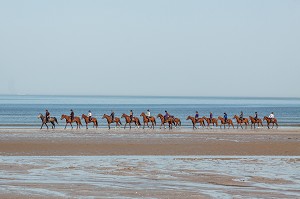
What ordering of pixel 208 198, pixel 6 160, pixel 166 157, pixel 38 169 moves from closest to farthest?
pixel 208 198
pixel 38 169
pixel 6 160
pixel 166 157

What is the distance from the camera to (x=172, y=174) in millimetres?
17781

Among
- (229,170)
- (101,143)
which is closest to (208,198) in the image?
(229,170)

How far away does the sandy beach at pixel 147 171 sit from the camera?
47.0 feet

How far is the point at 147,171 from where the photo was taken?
60.6ft

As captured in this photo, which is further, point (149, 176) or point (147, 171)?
point (147, 171)

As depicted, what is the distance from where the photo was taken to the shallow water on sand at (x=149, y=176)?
562 inches

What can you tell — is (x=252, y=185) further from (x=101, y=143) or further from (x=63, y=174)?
(x=101, y=143)

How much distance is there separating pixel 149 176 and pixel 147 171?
1220mm

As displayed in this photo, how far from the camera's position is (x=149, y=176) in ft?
56.6

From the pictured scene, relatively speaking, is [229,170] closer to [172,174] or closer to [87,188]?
[172,174]

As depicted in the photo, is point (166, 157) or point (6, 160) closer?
point (6, 160)

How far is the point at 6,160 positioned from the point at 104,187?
7.58 m

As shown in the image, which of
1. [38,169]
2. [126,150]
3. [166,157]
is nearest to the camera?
[38,169]

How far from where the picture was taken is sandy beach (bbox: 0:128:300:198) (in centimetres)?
1432
